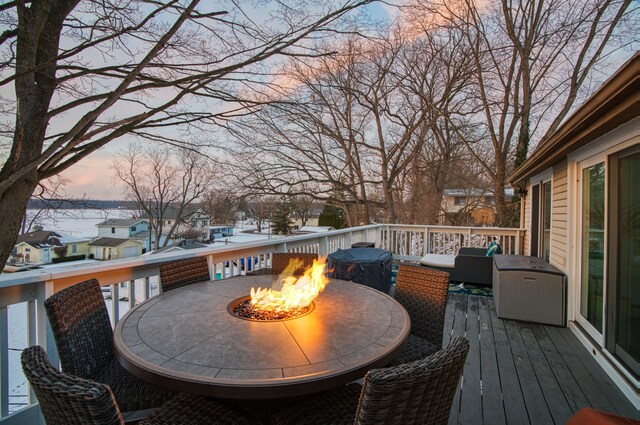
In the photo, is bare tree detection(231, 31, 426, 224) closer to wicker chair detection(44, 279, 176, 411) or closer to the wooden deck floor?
the wooden deck floor

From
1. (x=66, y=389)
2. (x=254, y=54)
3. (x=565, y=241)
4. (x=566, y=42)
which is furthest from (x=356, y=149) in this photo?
(x=66, y=389)

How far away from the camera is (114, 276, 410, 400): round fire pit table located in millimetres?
1215

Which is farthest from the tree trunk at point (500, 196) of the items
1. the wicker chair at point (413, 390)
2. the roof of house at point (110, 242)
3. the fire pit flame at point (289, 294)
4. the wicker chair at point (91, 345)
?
the roof of house at point (110, 242)

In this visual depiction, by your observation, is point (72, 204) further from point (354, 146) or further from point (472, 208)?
point (472, 208)

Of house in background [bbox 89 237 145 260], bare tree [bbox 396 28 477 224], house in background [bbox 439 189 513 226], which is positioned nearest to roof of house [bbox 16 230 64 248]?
bare tree [bbox 396 28 477 224]

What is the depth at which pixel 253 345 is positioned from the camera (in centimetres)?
149

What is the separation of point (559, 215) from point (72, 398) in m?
5.17

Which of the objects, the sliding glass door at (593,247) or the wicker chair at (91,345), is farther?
the sliding glass door at (593,247)

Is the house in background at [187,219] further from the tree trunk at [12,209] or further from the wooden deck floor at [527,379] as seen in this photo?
the wooden deck floor at [527,379]

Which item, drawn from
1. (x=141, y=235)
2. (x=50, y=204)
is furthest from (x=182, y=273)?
(x=141, y=235)

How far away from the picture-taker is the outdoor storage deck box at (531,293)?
379cm

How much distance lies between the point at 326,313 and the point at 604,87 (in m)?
2.15

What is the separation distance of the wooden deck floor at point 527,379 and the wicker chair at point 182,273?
7.11 ft

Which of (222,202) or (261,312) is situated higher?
(222,202)
